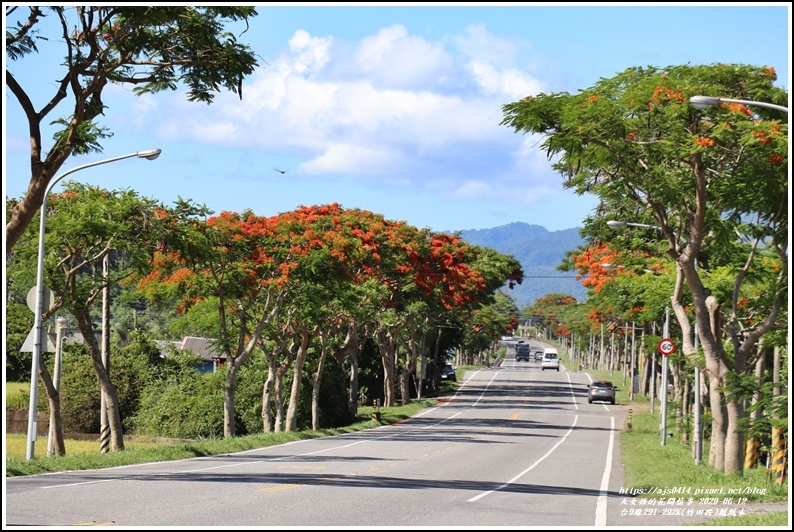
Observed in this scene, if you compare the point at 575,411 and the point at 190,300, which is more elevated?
the point at 190,300

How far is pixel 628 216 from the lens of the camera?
82.9 ft

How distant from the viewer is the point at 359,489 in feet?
58.7

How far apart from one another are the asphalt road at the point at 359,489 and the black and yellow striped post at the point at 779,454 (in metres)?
3.03

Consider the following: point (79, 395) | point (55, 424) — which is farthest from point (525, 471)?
point (79, 395)

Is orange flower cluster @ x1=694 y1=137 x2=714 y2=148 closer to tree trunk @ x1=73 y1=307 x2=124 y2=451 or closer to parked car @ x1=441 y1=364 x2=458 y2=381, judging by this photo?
tree trunk @ x1=73 y1=307 x2=124 y2=451

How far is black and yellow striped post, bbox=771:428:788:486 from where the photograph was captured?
68.9ft

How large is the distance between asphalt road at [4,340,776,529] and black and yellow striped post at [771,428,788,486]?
3033mm

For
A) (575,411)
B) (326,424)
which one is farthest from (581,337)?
(326,424)

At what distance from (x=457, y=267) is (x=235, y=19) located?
3075 cm

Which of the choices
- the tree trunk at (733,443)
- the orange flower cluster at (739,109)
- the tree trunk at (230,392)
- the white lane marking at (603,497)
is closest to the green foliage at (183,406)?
the tree trunk at (230,392)

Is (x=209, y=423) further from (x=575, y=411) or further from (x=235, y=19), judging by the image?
(x=235, y=19)

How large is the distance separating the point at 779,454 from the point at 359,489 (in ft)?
30.5

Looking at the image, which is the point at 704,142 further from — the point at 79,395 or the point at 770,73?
the point at 79,395

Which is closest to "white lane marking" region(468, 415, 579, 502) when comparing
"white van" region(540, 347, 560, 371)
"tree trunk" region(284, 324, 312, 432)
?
"tree trunk" region(284, 324, 312, 432)
